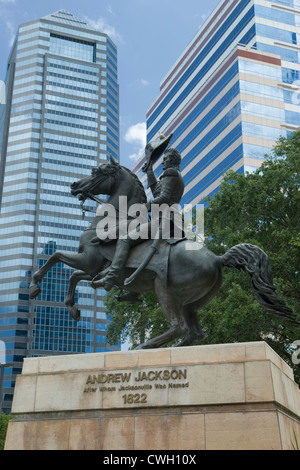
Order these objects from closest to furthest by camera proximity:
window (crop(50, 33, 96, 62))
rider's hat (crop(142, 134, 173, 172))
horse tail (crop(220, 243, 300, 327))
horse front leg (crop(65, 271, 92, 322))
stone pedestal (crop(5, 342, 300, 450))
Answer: stone pedestal (crop(5, 342, 300, 450))
horse tail (crop(220, 243, 300, 327))
horse front leg (crop(65, 271, 92, 322))
rider's hat (crop(142, 134, 173, 172))
window (crop(50, 33, 96, 62))

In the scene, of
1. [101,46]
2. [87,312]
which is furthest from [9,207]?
[101,46]

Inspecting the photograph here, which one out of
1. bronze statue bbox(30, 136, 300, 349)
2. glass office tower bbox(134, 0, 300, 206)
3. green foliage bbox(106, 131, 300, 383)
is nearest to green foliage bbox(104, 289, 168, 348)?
green foliage bbox(106, 131, 300, 383)

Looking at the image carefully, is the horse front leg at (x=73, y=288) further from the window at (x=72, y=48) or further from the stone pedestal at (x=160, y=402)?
the window at (x=72, y=48)

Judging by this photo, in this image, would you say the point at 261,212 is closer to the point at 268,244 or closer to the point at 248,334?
the point at 268,244

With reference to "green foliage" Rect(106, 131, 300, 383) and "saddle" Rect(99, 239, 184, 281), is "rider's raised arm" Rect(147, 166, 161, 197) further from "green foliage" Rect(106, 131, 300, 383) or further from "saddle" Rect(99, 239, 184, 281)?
"green foliage" Rect(106, 131, 300, 383)

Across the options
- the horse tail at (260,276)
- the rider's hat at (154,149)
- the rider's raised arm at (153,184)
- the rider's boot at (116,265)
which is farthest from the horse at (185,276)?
the rider's hat at (154,149)

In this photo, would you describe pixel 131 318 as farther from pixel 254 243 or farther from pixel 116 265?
pixel 116 265

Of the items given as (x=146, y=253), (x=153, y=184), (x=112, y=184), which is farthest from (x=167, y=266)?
(x=112, y=184)

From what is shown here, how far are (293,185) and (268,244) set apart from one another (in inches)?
115

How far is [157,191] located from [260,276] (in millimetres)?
2862

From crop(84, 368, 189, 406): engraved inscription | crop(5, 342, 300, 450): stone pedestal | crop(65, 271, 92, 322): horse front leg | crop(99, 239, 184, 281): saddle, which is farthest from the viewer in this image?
crop(65, 271, 92, 322): horse front leg

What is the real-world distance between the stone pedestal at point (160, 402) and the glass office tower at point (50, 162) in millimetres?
95344

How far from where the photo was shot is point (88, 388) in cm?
934

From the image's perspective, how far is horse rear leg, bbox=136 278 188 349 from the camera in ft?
33.8
